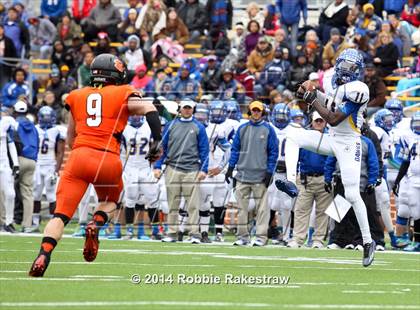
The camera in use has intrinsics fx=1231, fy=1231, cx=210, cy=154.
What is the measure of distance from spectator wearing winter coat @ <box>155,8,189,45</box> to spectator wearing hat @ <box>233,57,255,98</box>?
79.4 inches

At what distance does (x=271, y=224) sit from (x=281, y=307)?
33.7 feet

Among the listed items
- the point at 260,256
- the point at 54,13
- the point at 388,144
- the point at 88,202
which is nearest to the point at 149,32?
the point at 54,13

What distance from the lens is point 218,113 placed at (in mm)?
18094

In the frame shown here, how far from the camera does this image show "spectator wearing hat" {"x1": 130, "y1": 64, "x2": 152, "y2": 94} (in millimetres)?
22250

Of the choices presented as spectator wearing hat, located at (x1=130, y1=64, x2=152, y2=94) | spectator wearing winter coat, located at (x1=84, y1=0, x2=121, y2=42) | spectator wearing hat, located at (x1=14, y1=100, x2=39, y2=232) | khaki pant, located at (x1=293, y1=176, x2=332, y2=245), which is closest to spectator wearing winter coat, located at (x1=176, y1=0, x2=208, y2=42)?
spectator wearing winter coat, located at (x1=84, y1=0, x2=121, y2=42)

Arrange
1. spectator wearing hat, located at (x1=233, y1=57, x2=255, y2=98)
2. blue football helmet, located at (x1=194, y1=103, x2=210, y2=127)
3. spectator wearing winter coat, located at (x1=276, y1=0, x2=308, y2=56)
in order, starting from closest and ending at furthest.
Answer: blue football helmet, located at (x1=194, y1=103, x2=210, y2=127), spectator wearing hat, located at (x1=233, y1=57, x2=255, y2=98), spectator wearing winter coat, located at (x1=276, y1=0, x2=308, y2=56)

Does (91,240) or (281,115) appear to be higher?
(91,240)

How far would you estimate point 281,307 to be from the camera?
7781 millimetres

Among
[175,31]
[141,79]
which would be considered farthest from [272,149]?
[175,31]

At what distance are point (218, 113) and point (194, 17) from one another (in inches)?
274

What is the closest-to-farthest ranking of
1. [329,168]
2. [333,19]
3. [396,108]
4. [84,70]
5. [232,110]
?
[329,168], [396,108], [232,110], [333,19], [84,70]

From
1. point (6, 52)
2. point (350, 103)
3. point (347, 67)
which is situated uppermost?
point (347, 67)

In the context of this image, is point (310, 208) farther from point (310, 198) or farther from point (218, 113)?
point (218, 113)

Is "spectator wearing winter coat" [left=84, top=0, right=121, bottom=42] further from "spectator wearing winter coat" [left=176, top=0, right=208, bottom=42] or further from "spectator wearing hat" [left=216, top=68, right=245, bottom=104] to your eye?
"spectator wearing hat" [left=216, top=68, right=245, bottom=104]
